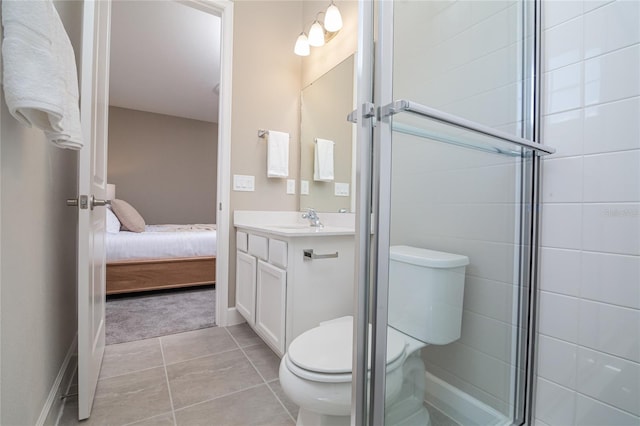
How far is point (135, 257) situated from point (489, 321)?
3.03 m

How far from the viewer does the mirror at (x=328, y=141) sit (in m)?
2.10

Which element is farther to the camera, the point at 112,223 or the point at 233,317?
the point at 112,223

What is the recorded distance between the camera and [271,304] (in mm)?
1649

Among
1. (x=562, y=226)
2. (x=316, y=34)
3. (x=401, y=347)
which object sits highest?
(x=316, y=34)

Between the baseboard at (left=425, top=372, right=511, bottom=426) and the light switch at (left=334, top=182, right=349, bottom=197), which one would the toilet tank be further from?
the light switch at (left=334, top=182, right=349, bottom=197)

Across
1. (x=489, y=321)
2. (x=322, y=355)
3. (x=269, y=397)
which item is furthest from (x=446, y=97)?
(x=269, y=397)

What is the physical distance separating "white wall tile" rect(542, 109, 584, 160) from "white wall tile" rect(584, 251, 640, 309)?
0.34m

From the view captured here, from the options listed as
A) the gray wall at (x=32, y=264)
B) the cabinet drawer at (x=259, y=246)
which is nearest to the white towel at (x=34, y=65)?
the gray wall at (x=32, y=264)

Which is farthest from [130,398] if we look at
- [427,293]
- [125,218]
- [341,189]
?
[125,218]

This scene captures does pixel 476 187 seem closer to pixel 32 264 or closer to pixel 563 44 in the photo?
pixel 563 44

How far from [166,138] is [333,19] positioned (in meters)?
4.15

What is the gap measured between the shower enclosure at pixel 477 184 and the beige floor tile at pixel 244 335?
1.33m

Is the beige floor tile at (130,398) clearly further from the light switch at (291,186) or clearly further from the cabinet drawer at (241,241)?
the light switch at (291,186)

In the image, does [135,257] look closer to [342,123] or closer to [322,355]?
[342,123]
